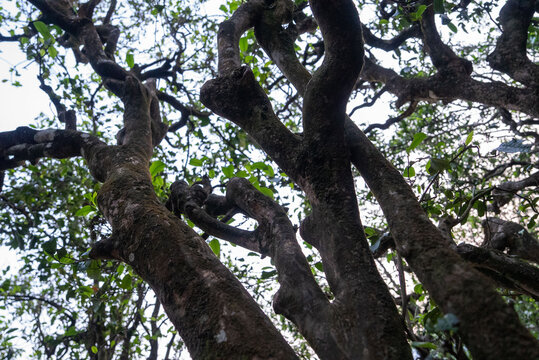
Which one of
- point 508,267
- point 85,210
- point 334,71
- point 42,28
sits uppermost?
point 42,28

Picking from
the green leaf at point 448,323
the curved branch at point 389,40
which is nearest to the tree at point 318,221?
the green leaf at point 448,323

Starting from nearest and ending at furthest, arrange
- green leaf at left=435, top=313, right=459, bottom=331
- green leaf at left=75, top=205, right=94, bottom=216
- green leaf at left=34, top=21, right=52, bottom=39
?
green leaf at left=435, top=313, right=459, bottom=331, green leaf at left=75, top=205, right=94, bottom=216, green leaf at left=34, top=21, right=52, bottom=39

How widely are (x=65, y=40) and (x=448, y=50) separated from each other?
5.66m

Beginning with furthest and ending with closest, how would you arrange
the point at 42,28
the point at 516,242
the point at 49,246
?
the point at 42,28, the point at 516,242, the point at 49,246

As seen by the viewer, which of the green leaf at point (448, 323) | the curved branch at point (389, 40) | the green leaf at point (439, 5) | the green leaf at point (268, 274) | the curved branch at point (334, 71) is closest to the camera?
the green leaf at point (448, 323)

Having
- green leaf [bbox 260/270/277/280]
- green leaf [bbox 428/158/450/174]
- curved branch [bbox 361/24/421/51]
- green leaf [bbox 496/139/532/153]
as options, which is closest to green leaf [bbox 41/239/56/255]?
green leaf [bbox 260/270/277/280]

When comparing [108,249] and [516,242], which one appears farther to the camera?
[516,242]

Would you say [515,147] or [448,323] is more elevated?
[515,147]

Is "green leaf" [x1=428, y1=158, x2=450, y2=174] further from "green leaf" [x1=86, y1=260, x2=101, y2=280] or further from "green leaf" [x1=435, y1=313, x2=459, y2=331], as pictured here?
"green leaf" [x1=86, y1=260, x2=101, y2=280]

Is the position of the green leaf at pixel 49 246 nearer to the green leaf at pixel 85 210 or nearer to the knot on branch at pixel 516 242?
the green leaf at pixel 85 210

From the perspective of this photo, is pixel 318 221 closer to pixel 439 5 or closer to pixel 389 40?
pixel 439 5

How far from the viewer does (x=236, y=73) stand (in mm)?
2340

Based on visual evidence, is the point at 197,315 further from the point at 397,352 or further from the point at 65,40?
the point at 65,40

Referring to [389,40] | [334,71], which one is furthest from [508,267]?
[389,40]
